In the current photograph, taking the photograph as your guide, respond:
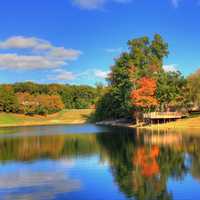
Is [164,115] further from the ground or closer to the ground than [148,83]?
closer to the ground

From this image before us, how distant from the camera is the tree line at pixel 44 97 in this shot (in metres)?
104

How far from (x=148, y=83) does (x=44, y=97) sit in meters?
48.8

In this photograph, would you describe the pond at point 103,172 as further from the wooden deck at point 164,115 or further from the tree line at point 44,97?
the tree line at point 44,97

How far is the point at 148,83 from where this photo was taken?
66.3m

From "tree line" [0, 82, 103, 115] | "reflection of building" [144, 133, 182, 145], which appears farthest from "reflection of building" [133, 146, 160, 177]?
"tree line" [0, 82, 103, 115]

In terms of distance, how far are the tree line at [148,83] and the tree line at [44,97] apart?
32.9 metres

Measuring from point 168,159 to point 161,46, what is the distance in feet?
167

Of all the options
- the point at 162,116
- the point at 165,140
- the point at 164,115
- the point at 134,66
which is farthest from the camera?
the point at 134,66

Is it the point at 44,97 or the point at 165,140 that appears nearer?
the point at 165,140

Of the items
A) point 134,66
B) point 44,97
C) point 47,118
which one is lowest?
point 47,118

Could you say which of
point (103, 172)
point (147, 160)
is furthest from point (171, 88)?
point (103, 172)

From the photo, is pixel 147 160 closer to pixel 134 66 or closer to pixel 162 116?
pixel 162 116

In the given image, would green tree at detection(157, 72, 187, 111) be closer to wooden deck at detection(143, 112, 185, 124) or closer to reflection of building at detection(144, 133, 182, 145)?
wooden deck at detection(143, 112, 185, 124)

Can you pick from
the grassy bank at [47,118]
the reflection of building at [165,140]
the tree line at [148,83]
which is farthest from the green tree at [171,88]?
the grassy bank at [47,118]
